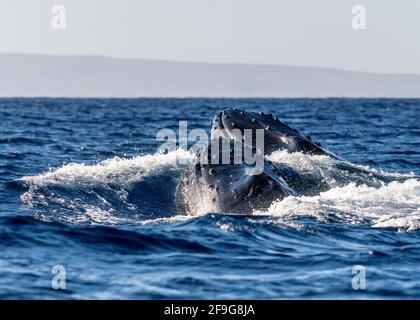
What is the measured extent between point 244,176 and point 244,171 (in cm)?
37

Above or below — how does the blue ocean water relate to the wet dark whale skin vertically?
below

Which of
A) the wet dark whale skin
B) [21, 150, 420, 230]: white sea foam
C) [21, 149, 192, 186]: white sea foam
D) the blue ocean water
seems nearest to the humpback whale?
the wet dark whale skin

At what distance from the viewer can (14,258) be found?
12.0 m

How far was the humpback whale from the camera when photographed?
14984 millimetres

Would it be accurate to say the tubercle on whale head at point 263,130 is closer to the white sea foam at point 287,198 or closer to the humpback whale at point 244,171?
the humpback whale at point 244,171

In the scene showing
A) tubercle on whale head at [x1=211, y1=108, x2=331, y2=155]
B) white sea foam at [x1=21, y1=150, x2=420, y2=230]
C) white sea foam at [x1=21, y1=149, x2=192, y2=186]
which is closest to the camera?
white sea foam at [x1=21, y1=150, x2=420, y2=230]

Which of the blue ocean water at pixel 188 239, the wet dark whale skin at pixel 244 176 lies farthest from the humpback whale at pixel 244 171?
the blue ocean water at pixel 188 239

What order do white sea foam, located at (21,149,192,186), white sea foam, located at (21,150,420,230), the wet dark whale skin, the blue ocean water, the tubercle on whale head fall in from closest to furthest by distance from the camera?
1. the blue ocean water
2. white sea foam, located at (21,150,420,230)
3. the wet dark whale skin
4. white sea foam, located at (21,149,192,186)
5. the tubercle on whale head

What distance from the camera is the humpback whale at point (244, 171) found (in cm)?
1498

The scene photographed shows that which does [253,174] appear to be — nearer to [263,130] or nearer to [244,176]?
[244,176]

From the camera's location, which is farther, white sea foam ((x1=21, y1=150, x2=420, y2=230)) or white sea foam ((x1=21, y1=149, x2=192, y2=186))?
white sea foam ((x1=21, y1=149, x2=192, y2=186))

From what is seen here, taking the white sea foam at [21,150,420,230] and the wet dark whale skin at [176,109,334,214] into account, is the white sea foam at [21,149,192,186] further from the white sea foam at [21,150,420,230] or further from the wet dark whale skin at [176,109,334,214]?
the wet dark whale skin at [176,109,334,214]
